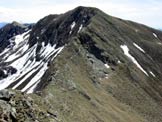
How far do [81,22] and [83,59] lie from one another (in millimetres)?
48328

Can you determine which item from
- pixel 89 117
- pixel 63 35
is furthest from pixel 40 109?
pixel 63 35

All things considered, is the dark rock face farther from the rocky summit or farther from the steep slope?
the steep slope

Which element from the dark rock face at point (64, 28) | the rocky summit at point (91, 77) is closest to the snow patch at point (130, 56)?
the rocky summit at point (91, 77)

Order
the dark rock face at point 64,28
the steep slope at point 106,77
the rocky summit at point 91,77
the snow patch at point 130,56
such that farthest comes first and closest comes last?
the dark rock face at point 64,28
the snow patch at point 130,56
the steep slope at point 106,77
the rocky summit at point 91,77

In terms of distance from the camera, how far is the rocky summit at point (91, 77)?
3681 centimetres

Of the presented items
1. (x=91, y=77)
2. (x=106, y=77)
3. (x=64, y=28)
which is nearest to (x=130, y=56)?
(x=106, y=77)

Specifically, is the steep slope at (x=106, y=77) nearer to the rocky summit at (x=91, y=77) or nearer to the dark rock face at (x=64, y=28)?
the rocky summit at (x=91, y=77)

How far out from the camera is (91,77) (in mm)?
82812

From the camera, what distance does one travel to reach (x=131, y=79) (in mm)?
99312

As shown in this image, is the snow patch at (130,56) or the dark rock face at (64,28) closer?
the snow patch at (130,56)

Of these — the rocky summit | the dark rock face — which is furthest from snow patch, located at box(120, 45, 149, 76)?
the dark rock face

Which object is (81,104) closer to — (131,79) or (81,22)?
(131,79)

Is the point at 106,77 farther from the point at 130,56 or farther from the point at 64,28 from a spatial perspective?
the point at 64,28

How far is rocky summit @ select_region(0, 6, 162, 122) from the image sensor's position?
36.8 metres
